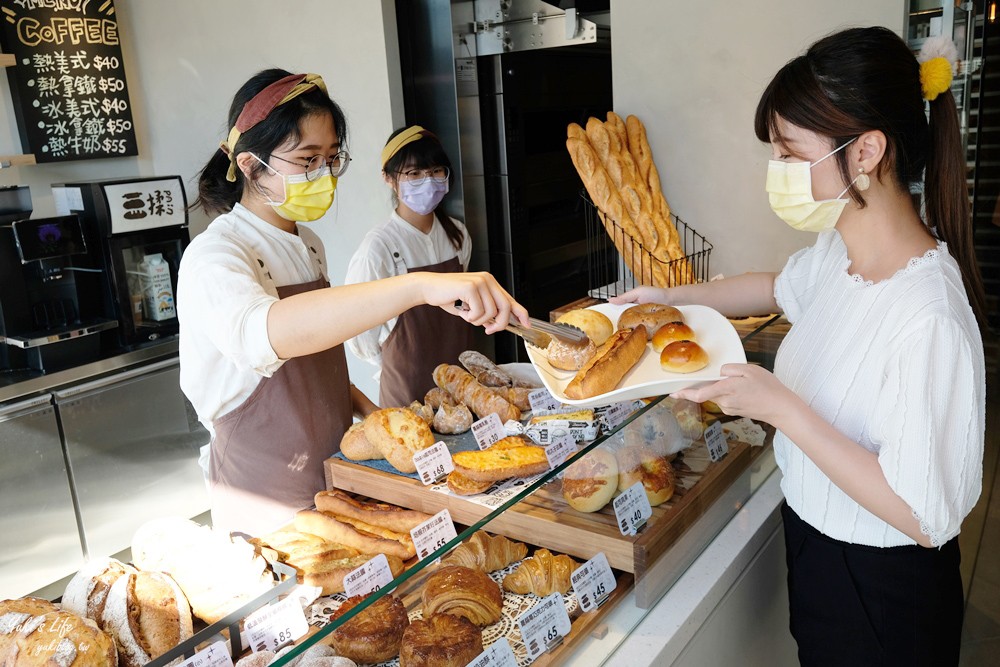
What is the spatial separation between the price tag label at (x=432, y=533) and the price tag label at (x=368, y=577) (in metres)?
0.09

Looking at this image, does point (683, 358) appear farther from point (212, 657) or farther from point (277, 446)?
point (277, 446)

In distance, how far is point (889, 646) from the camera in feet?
4.39

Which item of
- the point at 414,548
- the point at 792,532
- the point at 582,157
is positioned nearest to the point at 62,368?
the point at 582,157

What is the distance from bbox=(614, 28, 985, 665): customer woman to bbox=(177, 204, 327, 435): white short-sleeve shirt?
79 centimetres

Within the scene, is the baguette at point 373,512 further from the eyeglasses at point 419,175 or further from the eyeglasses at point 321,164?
the eyeglasses at point 419,175

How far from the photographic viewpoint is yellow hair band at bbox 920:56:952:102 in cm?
123

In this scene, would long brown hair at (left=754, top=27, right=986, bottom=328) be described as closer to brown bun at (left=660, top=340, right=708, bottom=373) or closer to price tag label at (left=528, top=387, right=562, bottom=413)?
brown bun at (left=660, top=340, right=708, bottom=373)

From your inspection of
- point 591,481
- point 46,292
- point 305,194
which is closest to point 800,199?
point 591,481

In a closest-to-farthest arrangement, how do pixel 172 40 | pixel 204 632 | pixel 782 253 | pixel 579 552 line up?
pixel 204 632 < pixel 579 552 < pixel 782 253 < pixel 172 40

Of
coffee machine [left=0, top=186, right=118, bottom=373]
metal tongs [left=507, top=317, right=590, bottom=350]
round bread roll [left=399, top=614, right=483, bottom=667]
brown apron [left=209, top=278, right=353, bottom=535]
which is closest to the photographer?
round bread roll [left=399, top=614, right=483, bottom=667]

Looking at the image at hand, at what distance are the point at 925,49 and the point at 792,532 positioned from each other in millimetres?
873

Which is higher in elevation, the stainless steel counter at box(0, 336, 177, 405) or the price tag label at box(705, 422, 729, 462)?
the price tag label at box(705, 422, 729, 462)

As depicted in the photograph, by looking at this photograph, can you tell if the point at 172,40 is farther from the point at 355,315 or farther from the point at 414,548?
the point at 414,548

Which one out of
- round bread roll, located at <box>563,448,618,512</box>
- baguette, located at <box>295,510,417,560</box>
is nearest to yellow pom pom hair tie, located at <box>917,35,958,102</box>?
round bread roll, located at <box>563,448,618,512</box>
